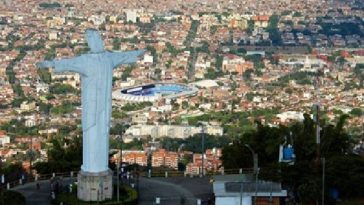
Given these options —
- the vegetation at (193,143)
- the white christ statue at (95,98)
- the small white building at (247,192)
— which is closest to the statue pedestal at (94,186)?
the white christ statue at (95,98)

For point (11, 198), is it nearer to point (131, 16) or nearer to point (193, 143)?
point (193, 143)

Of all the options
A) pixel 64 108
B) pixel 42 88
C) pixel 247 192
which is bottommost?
pixel 247 192

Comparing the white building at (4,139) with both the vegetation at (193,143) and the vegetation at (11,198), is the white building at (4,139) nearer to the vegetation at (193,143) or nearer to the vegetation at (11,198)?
the vegetation at (193,143)

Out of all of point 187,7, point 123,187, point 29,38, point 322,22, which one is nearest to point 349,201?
point 123,187

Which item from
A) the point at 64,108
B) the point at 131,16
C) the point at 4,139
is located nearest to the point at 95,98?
the point at 4,139

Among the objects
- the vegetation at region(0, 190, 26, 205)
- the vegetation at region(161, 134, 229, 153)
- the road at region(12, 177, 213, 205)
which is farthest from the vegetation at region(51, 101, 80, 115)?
the vegetation at region(0, 190, 26, 205)

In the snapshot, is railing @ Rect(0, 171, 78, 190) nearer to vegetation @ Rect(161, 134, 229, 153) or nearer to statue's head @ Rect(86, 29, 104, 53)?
statue's head @ Rect(86, 29, 104, 53)

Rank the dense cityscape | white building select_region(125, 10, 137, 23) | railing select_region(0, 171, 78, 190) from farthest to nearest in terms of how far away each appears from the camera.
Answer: white building select_region(125, 10, 137, 23) < railing select_region(0, 171, 78, 190) < the dense cityscape
